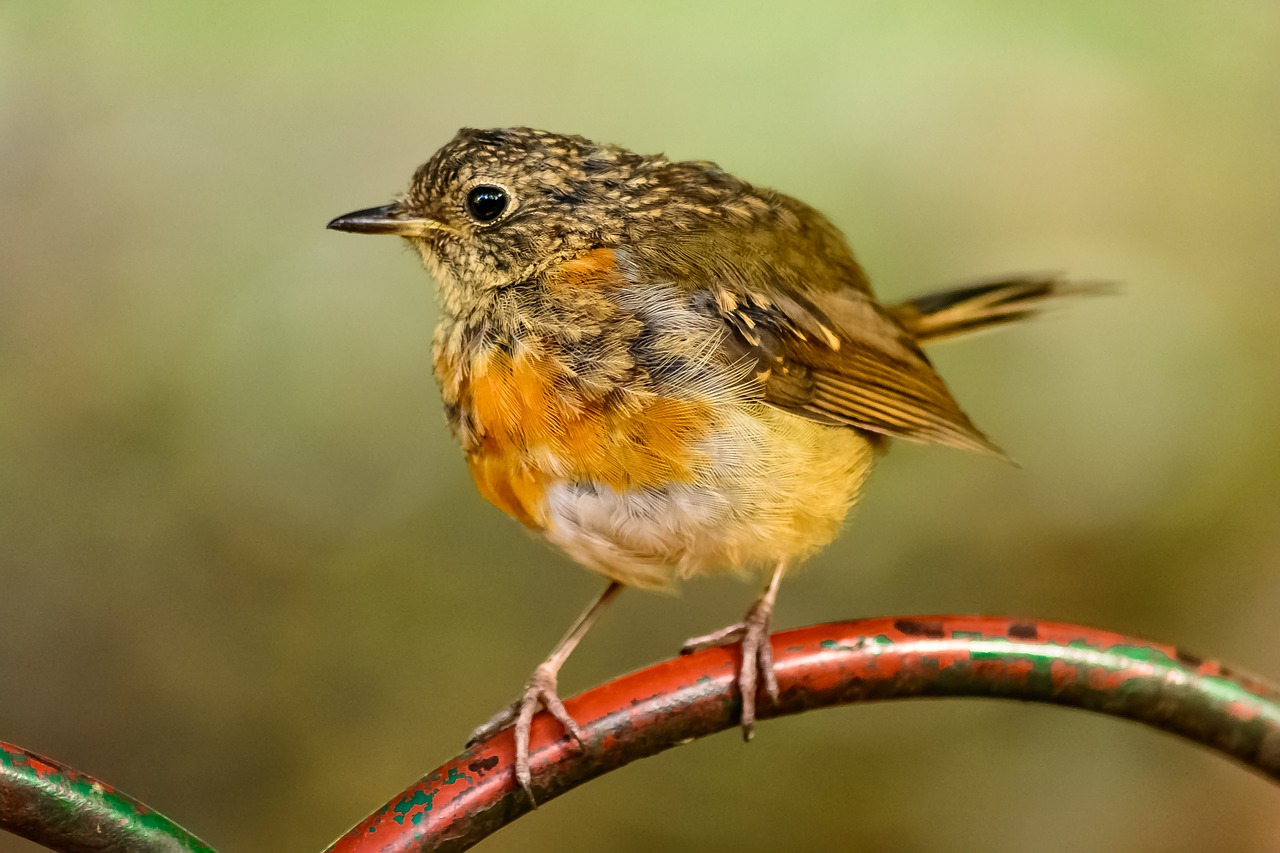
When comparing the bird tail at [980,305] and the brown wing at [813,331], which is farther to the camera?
the bird tail at [980,305]

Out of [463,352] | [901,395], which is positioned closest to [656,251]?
[463,352]

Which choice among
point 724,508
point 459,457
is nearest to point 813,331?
point 724,508

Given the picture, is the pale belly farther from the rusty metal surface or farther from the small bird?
the rusty metal surface

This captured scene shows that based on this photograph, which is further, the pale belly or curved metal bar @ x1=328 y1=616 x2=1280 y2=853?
the pale belly

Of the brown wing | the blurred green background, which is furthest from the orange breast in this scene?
the blurred green background

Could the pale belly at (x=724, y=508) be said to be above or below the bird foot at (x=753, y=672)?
above

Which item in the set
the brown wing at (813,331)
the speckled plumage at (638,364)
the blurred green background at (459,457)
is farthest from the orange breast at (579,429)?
the blurred green background at (459,457)

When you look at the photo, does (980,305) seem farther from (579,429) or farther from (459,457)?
(459,457)

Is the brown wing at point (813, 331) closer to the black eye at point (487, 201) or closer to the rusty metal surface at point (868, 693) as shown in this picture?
the black eye at point (487, 201)
